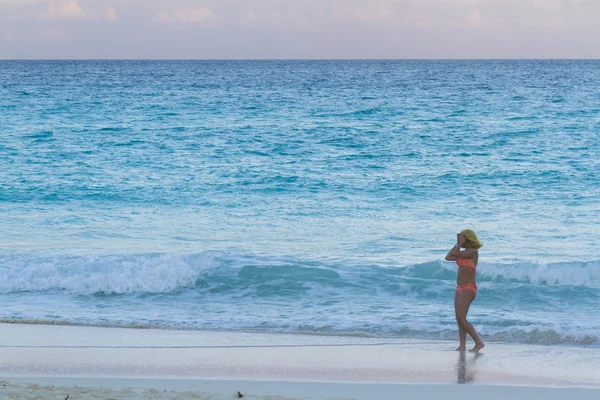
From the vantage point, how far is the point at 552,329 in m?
8.69

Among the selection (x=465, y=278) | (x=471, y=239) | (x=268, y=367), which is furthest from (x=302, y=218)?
(x=268, y=367)

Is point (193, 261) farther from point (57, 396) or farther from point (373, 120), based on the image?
point (373, 120)

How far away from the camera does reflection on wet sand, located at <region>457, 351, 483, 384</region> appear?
6613 millimetres

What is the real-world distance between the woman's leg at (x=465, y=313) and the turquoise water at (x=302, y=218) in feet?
2.89

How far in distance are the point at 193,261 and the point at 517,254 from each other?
5.51 m

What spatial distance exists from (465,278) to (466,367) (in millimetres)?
1151

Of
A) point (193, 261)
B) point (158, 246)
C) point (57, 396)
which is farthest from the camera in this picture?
point (158, 246)

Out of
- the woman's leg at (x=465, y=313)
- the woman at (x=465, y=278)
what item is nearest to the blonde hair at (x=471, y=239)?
the woman at (x=465, y=278)

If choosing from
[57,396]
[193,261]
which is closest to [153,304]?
[193,261]

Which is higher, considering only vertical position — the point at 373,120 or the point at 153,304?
the point at 373,120

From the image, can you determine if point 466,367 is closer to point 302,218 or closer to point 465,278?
point 465,278

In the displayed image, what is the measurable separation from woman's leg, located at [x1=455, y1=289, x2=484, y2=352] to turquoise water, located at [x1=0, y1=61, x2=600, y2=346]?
88 cm

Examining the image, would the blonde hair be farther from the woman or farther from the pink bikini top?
the pink bikini top

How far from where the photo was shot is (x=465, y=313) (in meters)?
7.85
